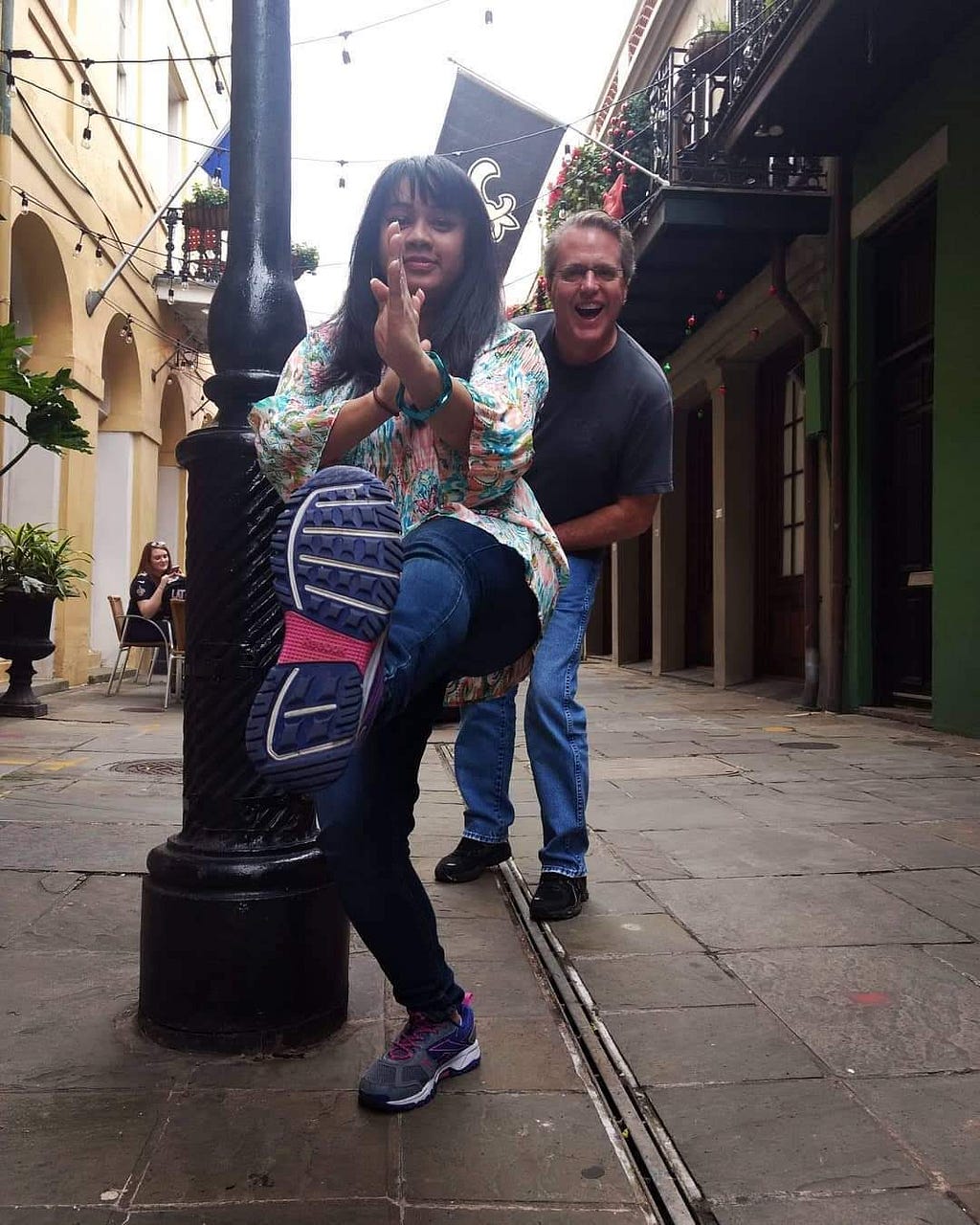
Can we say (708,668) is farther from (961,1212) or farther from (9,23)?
(961,1212)

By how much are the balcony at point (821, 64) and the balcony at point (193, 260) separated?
8.05 metres

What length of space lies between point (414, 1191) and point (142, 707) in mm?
7986

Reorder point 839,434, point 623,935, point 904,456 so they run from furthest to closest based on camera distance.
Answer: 1. point 839,434
2. point 904,456
3. point 623,935

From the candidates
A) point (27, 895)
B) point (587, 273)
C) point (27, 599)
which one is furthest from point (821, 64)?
point (27, 895)

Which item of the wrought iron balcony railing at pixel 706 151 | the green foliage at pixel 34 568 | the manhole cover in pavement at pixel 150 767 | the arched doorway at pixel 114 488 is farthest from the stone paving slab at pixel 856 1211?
the arched doorway at pixel 114 488

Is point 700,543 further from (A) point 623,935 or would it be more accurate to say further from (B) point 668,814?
(A) point 623,935

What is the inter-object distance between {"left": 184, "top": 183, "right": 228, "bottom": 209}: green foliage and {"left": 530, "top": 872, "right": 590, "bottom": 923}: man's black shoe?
43.8 feet

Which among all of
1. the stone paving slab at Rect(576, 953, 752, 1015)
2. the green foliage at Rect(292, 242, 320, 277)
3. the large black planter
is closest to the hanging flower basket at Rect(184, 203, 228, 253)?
A: the green foliage at Rect(292, 242, 320, 277)

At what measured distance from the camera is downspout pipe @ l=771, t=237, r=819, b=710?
923 cm

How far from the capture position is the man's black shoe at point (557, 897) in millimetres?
2949

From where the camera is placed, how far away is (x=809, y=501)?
9.41 metres

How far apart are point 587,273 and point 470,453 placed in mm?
1458

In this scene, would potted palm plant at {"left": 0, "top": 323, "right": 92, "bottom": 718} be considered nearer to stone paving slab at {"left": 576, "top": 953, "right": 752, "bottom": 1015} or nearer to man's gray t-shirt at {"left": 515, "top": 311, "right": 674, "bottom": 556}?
man's gray t-shirt at {"left": 515, "top": 311, "right": 674, "bottom": 556}

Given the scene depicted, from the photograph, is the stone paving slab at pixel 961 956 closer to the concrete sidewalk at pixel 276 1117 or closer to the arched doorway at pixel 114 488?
the concrete sidewalk at pixel 276 1117
